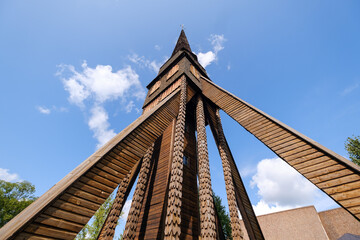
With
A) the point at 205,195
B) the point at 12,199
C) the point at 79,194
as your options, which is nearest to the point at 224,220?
the point at 205,195

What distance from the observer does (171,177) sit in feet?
20.0

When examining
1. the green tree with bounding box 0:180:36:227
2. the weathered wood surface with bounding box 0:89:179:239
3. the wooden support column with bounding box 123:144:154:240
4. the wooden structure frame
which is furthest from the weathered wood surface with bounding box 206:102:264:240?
the green tree with bounding box 0:180:36:227

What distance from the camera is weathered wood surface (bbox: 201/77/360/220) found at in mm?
3855

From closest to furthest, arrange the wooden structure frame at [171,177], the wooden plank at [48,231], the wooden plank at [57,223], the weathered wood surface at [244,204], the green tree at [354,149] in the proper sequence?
1. the wooden plank at [48,231]
2. the wooden plank at [57,223]
3. the wooden structure frame at [171,177]
4. the weathered wood surface at [244,204]
5. the green tree at [354,149]

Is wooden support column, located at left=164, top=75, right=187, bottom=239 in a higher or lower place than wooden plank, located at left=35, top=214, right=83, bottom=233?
higher

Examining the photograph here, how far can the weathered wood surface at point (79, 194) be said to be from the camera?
2666 millimetres

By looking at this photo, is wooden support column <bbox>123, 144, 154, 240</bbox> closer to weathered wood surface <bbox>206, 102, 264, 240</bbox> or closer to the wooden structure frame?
the wooden structure frame

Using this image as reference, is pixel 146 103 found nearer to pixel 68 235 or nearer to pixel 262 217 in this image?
pixel 68 235

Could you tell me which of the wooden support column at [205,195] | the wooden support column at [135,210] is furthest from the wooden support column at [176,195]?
the wooden support column at [135,210]

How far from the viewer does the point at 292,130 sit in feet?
18.4

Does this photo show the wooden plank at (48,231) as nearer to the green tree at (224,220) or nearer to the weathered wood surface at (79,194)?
the weathered wood surface at (79,194)

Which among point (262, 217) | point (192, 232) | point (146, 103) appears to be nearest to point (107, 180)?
point (192, 232)

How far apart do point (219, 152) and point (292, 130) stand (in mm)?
4461

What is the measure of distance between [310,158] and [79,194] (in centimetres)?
671
